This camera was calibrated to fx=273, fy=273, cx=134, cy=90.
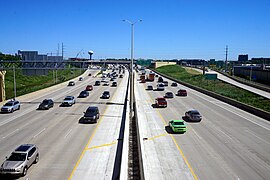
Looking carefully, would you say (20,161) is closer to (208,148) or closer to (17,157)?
(17,157)

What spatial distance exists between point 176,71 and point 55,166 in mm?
139147

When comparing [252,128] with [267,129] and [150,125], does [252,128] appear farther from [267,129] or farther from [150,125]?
[150,125]

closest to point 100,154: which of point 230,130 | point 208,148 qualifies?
point 208,148

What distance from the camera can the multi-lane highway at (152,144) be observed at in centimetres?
1500

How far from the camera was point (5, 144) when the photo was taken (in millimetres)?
20250

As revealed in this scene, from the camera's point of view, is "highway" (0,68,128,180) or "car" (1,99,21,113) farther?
"car" (1,99,21,113)

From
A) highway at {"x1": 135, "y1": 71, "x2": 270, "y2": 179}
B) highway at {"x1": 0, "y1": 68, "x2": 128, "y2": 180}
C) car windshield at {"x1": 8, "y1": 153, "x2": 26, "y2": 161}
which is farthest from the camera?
highway at {"x1": 0, "y1": 68, "x2": 128, "y2": 180}

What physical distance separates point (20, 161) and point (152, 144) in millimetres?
9209

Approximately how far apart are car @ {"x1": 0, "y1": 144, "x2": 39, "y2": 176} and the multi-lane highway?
1.51 ft

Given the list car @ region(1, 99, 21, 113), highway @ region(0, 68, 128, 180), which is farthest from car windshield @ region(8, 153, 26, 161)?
car @ region(1, 99, 21, 113)

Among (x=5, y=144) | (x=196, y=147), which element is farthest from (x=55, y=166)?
(x=196, y=147)

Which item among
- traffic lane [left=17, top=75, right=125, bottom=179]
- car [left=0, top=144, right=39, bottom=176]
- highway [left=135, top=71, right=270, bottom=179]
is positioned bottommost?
traffic lane [left=17, top=75, right=125, bottom=179]

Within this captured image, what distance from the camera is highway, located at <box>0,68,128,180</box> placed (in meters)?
15.4

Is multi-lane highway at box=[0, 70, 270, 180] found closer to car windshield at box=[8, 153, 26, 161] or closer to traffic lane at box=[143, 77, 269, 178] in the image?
traffic lane at box=[143, 77, 269, 178]
